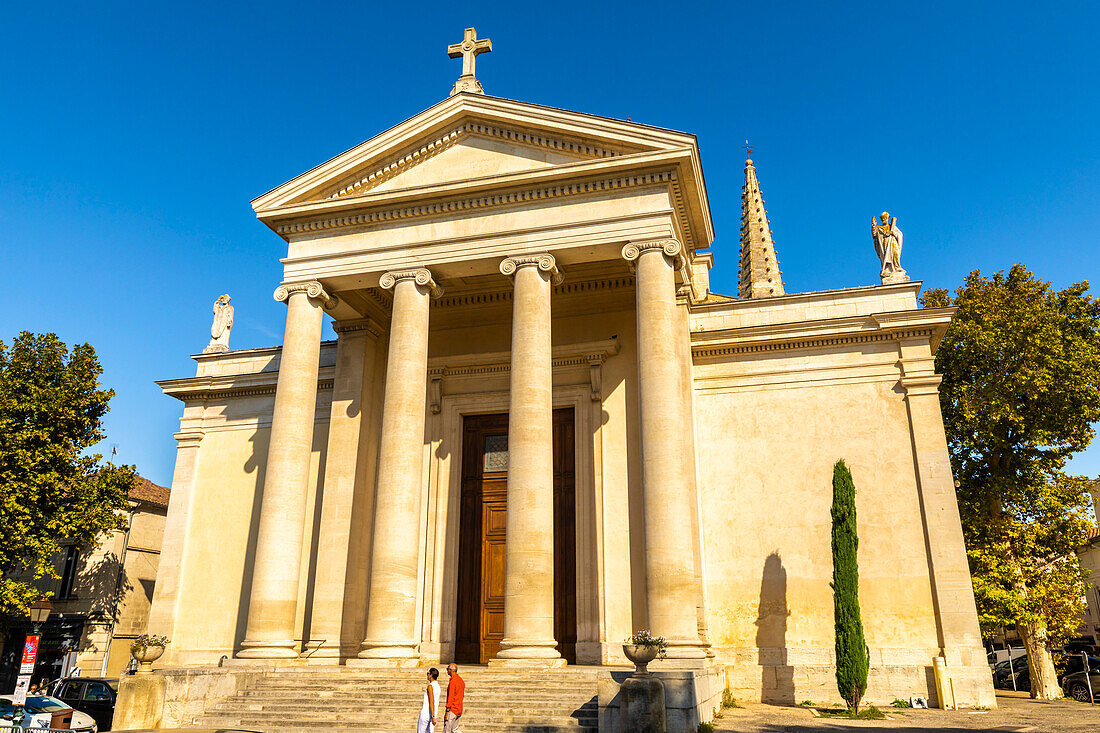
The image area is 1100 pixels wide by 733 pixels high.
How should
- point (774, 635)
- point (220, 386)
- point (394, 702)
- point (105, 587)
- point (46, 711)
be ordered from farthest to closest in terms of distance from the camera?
point (105, 587) < point (220, 386) < point (774, 635) < point (46, 711) < point (394, 702)

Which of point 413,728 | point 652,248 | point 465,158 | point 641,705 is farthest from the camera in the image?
point 465,158

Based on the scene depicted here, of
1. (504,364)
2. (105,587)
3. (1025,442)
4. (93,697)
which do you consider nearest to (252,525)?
(93,697)

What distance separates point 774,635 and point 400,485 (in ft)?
30.7

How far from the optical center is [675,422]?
15.4 m

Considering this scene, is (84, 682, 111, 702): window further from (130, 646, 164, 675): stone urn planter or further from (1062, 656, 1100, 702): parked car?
(1062, 656, 1100, 702): parked car

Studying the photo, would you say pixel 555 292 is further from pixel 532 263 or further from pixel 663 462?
pixel 663 462

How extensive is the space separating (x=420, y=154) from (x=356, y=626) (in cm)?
1170

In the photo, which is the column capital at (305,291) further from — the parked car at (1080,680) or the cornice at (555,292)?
the parked car at (1080,680)

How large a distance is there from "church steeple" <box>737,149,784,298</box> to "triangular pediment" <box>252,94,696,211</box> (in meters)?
28.6

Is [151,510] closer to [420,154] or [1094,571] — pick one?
[420,154]

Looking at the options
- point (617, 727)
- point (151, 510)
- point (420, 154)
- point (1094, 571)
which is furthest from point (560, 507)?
point (1094, 571)

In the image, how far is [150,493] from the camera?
36625 millimetres

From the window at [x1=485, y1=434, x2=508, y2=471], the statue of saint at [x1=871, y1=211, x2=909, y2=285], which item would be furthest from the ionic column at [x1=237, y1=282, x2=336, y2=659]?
the statue of saint at [x1=871, y1=211, x2=909, y2=285]

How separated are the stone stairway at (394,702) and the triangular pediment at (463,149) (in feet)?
35.2
